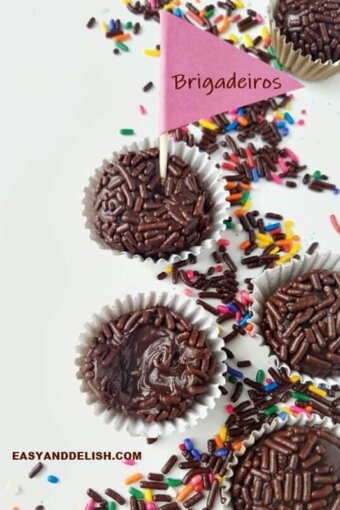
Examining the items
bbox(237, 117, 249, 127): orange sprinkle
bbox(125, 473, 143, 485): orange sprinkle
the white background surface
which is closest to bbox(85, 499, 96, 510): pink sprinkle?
the white background surface

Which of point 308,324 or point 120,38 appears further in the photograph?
point 120,38

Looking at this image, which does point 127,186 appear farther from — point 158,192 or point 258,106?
point 258,106

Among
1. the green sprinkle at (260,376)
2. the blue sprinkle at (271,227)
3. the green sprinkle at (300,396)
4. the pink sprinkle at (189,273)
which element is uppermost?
the blue sprinkle at (271,227)

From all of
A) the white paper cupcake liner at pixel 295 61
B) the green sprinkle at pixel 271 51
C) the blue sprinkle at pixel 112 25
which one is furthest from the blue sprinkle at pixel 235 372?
the blue sprinkle at pixel 112 25

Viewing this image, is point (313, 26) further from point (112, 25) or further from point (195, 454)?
point (195, 454)

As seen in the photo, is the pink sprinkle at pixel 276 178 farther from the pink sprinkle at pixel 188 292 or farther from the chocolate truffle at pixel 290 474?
the chocolate truffle at pixel 290 474

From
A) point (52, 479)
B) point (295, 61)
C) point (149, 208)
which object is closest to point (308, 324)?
point (149, 208)

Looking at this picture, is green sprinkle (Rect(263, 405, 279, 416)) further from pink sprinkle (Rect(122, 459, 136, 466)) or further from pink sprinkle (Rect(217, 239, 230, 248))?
pink sprinkle (Rect(217, 239, 230, 248))
